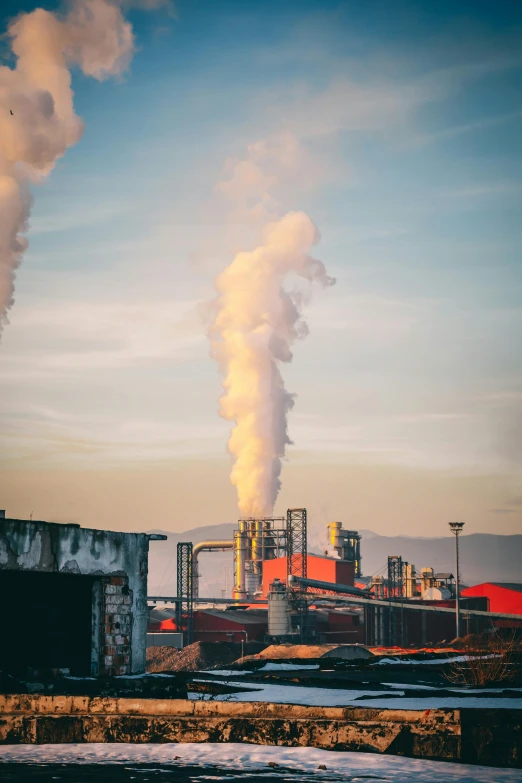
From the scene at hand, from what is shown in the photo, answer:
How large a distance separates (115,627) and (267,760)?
317 inches

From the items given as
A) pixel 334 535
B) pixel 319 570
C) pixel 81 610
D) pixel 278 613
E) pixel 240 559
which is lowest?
pixel 278 613

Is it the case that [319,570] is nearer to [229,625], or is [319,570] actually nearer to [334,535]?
[334,535]

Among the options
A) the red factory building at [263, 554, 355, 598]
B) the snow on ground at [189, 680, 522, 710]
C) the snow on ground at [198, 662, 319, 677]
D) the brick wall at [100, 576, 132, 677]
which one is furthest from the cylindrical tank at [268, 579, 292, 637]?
the snow on ground at [189, 680, 522, 710]

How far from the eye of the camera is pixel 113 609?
18.3m

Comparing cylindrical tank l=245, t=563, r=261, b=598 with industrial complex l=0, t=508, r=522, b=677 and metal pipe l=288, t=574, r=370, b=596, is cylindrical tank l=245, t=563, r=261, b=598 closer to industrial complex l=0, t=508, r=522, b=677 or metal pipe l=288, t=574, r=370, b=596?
industrial complex l=0, t=508, r=522, b=677

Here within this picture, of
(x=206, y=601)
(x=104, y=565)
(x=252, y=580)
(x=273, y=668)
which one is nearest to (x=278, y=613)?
(x=206, y=601)

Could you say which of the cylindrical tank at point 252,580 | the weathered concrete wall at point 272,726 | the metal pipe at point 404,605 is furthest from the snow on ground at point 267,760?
the cylindrical tank at point 252,580

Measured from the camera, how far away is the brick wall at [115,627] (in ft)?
59.3

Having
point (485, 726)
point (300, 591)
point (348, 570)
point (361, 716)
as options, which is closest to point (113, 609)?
point (361, 716)

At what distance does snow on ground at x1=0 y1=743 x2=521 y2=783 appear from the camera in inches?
386

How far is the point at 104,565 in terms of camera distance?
18.1m

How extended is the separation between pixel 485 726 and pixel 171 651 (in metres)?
55.6

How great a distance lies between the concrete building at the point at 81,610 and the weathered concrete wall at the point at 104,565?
0.02 metres

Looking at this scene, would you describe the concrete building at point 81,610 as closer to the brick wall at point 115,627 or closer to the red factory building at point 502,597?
the brick wall at point 115,627
